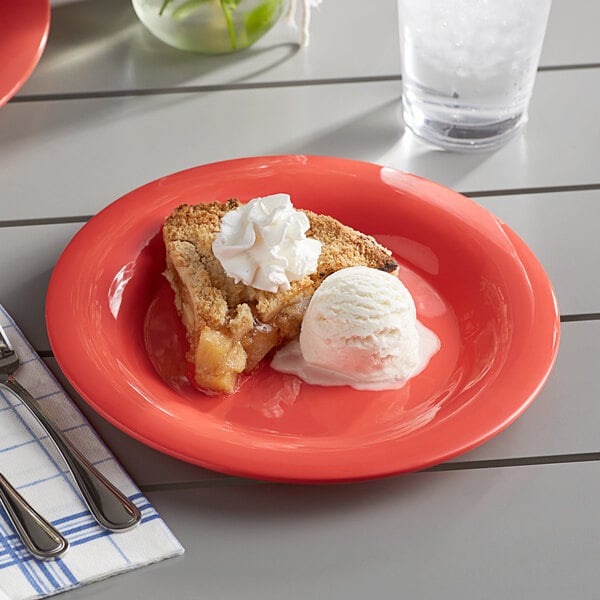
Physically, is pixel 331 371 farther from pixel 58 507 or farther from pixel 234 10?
pixel 234 10

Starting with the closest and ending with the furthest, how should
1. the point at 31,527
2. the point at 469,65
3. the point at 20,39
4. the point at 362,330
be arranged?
1. the point at 31,527
2. the point at 362,330
3. the point at 469,65
4. the point at 20,39

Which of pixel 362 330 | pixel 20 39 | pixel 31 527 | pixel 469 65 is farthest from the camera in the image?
pixel 20 39

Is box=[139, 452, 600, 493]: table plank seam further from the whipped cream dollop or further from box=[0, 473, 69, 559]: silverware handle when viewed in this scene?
the whipped cream dollop

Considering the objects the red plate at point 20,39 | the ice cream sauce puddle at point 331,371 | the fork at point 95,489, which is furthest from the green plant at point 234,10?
the fork at point 95,489

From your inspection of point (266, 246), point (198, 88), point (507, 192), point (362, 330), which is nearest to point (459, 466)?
point (362, 330)

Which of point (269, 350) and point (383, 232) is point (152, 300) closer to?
point (269, 350)

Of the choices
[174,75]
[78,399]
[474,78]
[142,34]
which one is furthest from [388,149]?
[78,399]
